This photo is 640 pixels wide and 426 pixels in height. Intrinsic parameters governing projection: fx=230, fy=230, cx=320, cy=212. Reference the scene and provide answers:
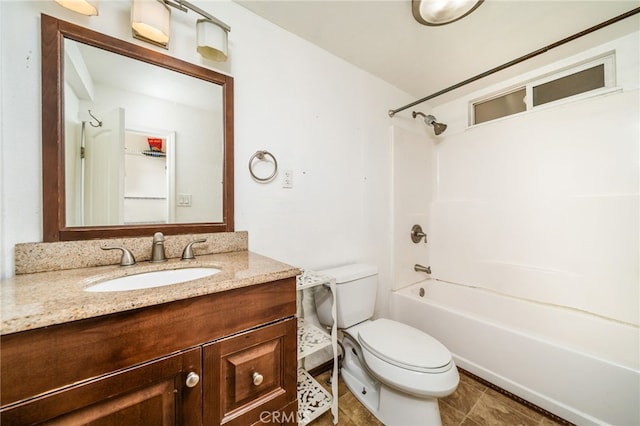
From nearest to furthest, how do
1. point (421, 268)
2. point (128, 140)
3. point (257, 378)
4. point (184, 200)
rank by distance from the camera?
point (257, 378) → point (128, 140) → point (184, 200) → point (421, 268)

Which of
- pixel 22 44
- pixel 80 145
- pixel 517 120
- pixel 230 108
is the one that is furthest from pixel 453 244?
pixel 22 44

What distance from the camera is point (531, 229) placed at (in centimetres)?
175

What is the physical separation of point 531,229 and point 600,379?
3.10ft

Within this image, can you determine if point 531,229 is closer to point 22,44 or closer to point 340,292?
point 340,292

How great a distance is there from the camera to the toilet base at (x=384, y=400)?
3.75 ft

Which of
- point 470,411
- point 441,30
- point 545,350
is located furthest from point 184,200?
point 545,350

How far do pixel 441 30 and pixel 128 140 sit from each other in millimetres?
1735

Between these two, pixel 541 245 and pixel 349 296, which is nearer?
pixel 349 296

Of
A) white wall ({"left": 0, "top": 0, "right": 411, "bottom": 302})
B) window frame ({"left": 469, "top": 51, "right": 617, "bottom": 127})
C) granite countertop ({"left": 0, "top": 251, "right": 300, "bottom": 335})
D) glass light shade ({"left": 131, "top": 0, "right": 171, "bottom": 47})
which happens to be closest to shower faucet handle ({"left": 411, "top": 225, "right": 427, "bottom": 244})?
white wall ({"left": 0, "top": 0, "right": 411, "bottom": 302})

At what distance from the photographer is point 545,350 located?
4.29 ft

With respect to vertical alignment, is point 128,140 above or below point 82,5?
below

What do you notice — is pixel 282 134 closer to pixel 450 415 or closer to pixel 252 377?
pixel 252 377

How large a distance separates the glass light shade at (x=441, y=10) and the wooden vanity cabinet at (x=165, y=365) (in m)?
1.46

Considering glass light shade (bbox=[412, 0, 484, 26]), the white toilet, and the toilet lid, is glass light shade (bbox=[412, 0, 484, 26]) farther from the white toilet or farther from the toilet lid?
the toilet lid
